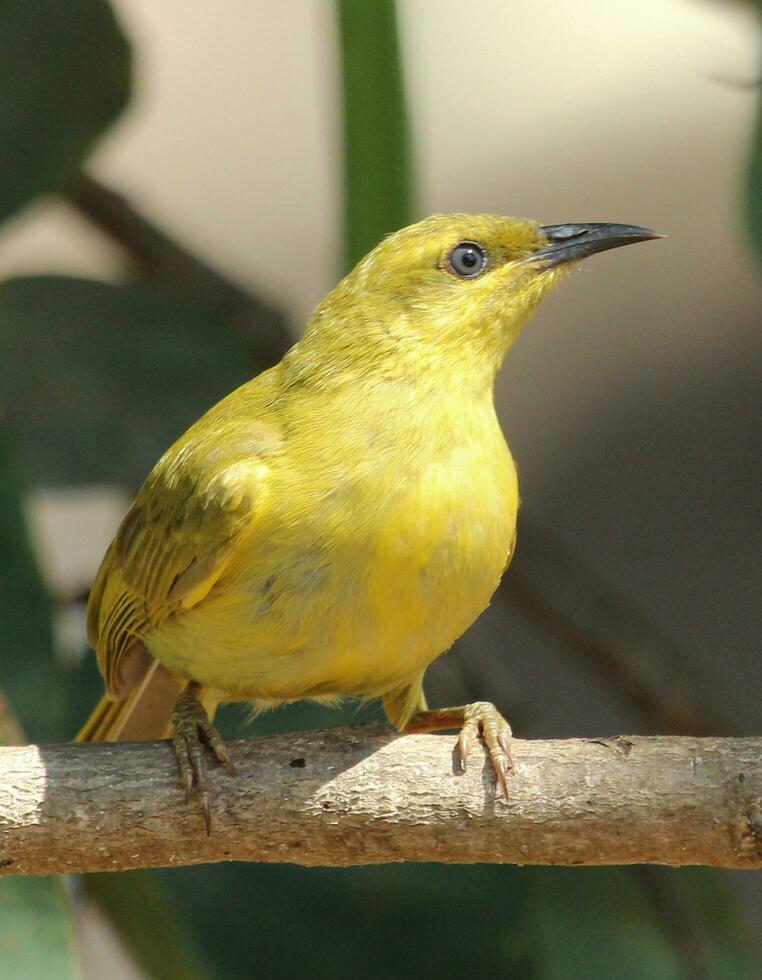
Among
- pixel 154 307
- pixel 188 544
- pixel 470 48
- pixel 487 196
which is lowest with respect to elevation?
pixel 188 544

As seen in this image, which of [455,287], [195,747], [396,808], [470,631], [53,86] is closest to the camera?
[396,808]

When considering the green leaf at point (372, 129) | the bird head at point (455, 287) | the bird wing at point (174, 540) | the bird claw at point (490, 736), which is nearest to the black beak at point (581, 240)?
the bird head at point (455, 287)

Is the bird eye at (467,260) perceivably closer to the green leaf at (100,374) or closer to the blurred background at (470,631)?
the blurred background at (470,631)

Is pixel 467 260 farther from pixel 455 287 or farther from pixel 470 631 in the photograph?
pixel 470 631

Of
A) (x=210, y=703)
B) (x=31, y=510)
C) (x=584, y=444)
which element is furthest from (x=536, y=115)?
(x=210, y=703)

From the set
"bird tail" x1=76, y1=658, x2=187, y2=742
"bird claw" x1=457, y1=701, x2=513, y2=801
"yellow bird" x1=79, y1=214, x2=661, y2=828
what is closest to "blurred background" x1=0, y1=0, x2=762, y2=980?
"bird tail" x1=76, y1=658, x2=187, y2=742

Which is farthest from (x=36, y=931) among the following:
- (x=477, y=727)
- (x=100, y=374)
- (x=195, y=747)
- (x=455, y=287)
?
(x=100, y=374)

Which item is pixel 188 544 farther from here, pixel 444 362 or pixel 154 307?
pixel 154 307
